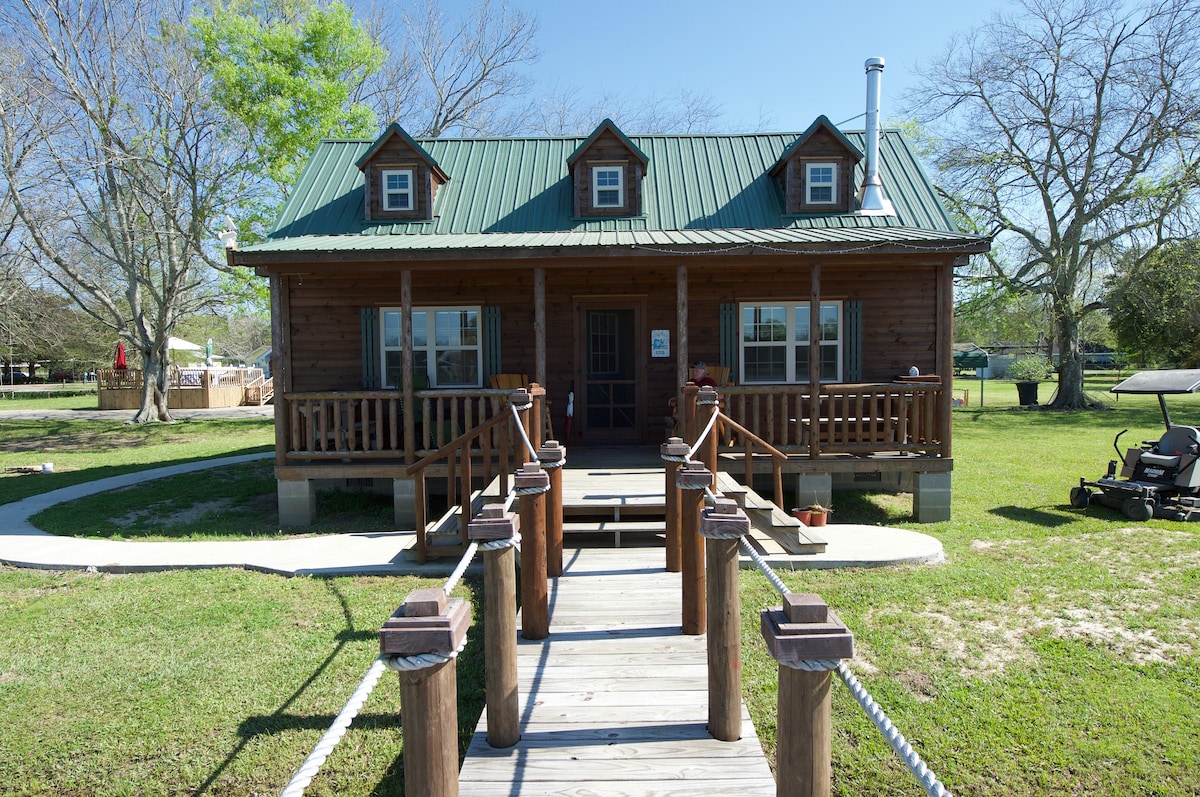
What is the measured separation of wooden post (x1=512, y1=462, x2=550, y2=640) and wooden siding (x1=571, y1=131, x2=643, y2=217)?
27.9 feet

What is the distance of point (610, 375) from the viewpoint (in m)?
12.3

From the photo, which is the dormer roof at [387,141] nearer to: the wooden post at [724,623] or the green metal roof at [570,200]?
the green metal roof at [570,200]

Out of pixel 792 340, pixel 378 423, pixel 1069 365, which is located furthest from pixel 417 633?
pixel 1069 365

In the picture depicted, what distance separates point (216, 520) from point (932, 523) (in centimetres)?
975

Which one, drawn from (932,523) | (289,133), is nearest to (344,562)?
(932,523)

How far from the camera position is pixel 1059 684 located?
192 inches

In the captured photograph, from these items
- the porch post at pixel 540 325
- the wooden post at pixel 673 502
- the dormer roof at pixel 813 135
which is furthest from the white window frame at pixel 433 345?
the wooden post at pixel 673 502

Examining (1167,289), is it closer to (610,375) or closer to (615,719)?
(610,375)

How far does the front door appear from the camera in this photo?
1220cm

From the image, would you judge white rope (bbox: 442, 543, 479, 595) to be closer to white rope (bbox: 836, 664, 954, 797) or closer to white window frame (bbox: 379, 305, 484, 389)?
white rope (bbox: 836, 664, 954, 797)

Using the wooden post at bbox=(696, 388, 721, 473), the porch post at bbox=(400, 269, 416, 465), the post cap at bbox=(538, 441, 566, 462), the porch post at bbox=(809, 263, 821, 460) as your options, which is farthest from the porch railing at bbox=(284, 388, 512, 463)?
the porch post at bbox=(809, 263, 821, 460)

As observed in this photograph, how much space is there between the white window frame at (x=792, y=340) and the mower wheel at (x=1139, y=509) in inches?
164

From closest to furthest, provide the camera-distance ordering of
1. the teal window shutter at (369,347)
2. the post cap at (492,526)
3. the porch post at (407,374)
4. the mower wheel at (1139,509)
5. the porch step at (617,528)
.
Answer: the post cap at (492,526) → the porch step at (617,528) → the mower wheel at (1139,509) → the porch post at (407,374) → the teal window shutter at (369,347)

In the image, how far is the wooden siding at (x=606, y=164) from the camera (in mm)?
12547
